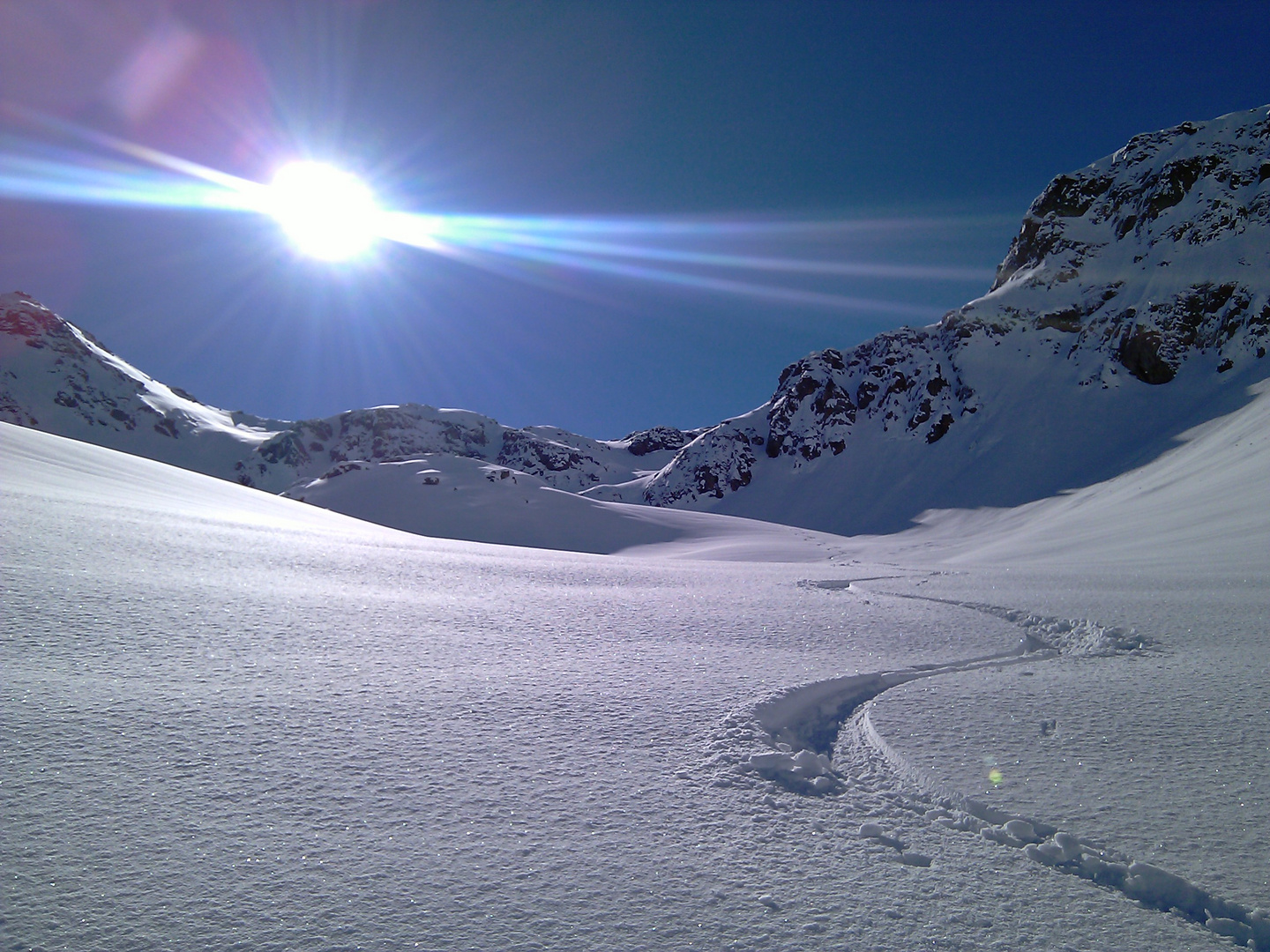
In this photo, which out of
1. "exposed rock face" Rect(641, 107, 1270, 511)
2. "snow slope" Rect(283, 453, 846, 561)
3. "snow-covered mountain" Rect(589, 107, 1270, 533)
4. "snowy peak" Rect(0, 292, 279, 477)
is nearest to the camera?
"snow slope" Rect(283, 453, 846, 561)

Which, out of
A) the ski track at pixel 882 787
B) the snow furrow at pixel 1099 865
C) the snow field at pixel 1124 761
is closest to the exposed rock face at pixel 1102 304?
the snow field at pixel 1124 761

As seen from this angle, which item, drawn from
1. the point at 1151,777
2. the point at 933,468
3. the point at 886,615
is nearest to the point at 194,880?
the point at 1151,777

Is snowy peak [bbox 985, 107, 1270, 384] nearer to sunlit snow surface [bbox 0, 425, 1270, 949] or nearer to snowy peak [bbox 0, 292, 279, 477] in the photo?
sunlit snow surface [bbox 0, 425, 1270, 949]

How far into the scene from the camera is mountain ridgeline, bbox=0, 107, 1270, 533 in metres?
56.7

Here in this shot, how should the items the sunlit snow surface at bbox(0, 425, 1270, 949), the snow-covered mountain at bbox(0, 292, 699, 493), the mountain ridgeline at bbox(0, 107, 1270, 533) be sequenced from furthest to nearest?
the snow-covered mountain at bbox(0, 292, 699, 493) < the mountain ridgeline at bbox(0, 107, 1270, 533) < the sunlit snow surface at bbox(0, 425, 1270, 949)

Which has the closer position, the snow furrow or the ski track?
the snow furrow

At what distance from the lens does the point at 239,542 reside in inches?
299

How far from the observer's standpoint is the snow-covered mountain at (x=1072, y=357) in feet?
Answer: 185

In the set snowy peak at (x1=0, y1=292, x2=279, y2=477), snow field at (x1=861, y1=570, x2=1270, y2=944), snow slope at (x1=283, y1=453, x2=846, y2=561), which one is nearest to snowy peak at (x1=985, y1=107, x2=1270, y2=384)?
snow slope at (x1=283, y1=453, x2=846, y2=561)

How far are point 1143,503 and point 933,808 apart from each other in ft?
120

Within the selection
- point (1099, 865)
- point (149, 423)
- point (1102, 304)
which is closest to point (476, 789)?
point (1099, 865)

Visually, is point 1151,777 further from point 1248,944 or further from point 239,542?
point 239,542

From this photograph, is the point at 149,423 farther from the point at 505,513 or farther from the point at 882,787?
the point at 882,787

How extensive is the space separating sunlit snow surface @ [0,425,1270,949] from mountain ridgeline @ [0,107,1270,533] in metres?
54.2
